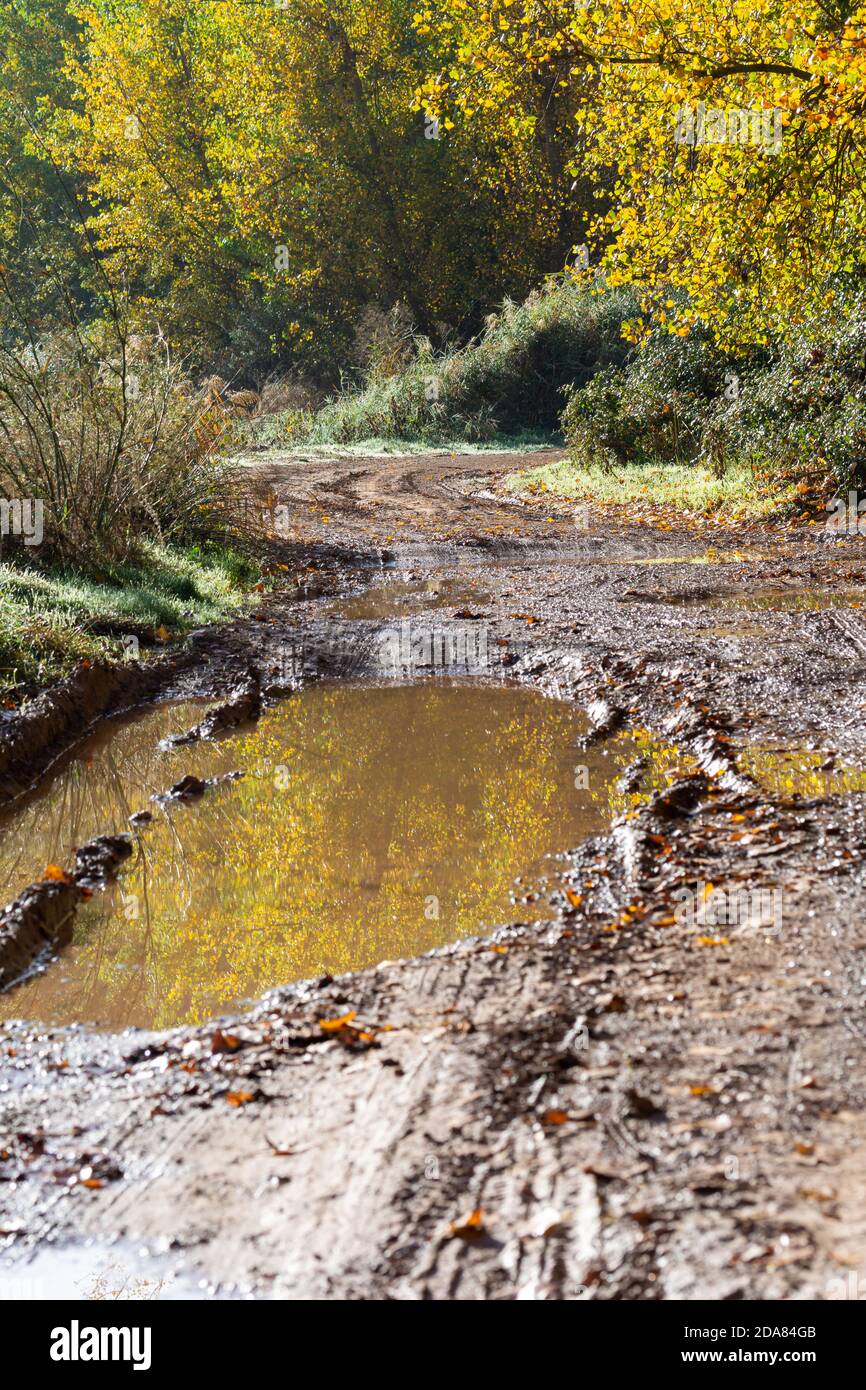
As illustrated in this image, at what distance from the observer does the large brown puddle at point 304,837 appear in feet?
13.5

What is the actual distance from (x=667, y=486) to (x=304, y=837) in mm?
11663

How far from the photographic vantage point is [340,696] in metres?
7.58

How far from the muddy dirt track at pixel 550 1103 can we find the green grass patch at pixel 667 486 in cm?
870

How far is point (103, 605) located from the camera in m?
8.78

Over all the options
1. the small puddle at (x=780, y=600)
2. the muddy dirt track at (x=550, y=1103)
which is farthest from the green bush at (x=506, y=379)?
the muddy dirt track at (x=550, y=1103)

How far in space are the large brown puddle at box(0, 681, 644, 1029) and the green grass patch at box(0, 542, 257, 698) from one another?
27.7 inches

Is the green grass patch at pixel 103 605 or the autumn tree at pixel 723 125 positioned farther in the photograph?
the autumn tree at pixel 723 125

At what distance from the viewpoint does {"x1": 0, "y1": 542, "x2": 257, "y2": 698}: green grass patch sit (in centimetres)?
742

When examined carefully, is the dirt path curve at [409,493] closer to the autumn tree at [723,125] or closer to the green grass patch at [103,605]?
the green grass patch at [103,605]

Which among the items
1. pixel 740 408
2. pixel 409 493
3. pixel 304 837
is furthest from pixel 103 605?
pixel 409 493

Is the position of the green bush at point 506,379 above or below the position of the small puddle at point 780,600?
above

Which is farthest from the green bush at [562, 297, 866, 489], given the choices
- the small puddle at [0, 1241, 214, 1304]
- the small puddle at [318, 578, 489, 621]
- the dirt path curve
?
the small puddle at [0, 1241, 214, 1304]

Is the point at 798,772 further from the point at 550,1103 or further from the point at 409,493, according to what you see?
the point at 409,493
